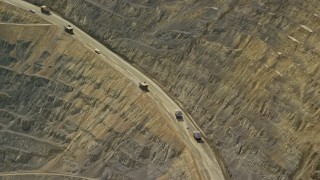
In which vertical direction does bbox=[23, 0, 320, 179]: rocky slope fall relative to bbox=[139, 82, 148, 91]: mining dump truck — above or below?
above

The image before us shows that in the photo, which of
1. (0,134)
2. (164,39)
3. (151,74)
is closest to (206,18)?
(164,39)

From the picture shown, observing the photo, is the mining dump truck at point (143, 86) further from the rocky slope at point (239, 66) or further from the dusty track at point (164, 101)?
the rocky slope at point (239, 66)

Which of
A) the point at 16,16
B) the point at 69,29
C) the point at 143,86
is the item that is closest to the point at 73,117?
the point at 143,86

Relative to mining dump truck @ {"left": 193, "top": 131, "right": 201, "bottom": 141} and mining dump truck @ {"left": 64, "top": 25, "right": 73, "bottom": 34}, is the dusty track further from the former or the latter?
mining dump truck @ {"left": 64, "top": 25, "right": 73, "bottom": 34}

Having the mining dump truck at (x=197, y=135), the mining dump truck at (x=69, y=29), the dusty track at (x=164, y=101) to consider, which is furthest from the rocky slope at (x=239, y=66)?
the mining dump truck at (x=69, y=29)

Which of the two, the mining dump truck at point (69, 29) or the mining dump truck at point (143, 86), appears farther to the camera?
the mining dump truck at point (69, 29)

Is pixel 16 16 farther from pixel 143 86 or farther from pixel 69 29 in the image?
pixel 143 86

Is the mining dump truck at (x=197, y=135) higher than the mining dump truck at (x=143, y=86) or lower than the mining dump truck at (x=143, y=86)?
lower

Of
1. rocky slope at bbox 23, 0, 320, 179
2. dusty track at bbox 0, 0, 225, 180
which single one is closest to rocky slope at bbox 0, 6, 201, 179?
dusty track at bbox 0, 0, 225, 180
